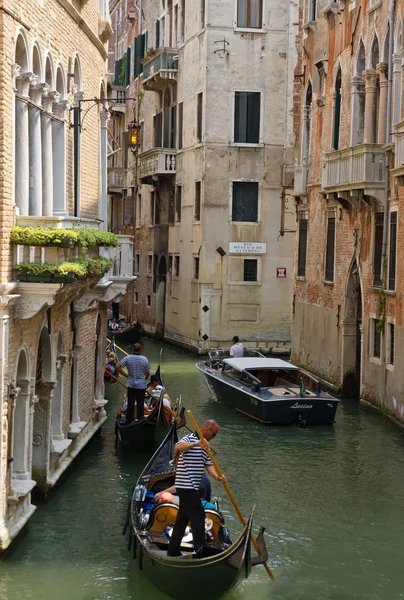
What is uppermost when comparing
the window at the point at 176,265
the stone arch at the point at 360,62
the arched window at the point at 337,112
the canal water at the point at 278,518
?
the stone arch at the point at 360,62

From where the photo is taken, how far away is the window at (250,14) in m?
26.8

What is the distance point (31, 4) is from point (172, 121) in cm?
2077

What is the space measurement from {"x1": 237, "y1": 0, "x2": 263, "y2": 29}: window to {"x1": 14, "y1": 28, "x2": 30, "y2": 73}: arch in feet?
58.6

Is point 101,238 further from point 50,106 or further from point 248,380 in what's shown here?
point 248,380

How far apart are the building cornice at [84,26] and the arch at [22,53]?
1.80 m

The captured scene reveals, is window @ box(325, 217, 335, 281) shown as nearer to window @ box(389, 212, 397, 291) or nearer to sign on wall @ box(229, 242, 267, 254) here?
window @ box(389, 212, 397, 291)

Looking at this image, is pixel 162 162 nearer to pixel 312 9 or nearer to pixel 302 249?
pixel 302 249

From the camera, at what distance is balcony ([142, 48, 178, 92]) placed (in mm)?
29641

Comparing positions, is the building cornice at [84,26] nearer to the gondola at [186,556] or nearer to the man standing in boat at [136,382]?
the man standing in boat at [136,382]

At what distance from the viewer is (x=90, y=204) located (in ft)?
47.0

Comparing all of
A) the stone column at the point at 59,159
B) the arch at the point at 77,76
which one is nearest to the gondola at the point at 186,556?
the stone column at the point at 59,159

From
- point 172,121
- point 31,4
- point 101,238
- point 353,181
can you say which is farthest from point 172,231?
point 31,4

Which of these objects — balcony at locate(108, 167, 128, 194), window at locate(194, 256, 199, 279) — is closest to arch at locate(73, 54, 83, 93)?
window at locate(194, 256, 199, 279)

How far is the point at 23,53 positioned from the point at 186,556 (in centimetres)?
445
